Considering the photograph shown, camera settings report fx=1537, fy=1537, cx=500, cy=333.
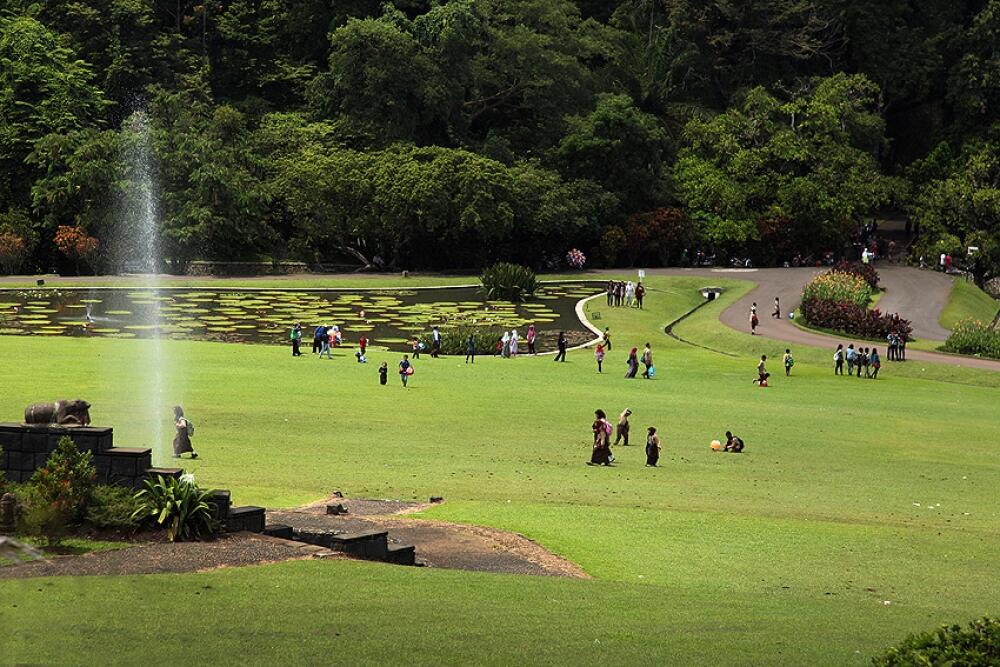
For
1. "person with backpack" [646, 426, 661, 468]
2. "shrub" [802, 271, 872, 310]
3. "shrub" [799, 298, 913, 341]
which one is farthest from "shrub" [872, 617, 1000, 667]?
"shrub" [802, 271, 872, 310]

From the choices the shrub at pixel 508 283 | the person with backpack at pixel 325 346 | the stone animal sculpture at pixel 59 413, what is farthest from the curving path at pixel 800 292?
the stone animal sculpture at pixel 59 413

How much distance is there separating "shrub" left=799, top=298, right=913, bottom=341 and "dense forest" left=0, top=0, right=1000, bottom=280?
29.3 metres

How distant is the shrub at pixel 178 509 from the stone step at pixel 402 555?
257cm

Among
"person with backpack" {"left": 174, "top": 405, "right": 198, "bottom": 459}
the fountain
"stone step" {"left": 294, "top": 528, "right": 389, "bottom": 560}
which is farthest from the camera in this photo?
the fountain

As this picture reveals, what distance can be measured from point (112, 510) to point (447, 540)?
18.2 ft

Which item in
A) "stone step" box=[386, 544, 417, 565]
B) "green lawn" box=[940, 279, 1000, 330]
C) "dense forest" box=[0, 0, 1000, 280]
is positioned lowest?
"stone step" box=[386, 544, 417, 565]

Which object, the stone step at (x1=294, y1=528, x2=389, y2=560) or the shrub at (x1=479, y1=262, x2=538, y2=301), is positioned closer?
the stone step at (x1=294, y1=528, x2=389, y2=560)

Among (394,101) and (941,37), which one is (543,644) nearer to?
(394,101)

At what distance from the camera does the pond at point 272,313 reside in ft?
223

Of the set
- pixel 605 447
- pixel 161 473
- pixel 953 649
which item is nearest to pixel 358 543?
pixel 161 473

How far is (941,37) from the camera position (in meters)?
121

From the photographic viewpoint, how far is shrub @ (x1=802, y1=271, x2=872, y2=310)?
253 feet

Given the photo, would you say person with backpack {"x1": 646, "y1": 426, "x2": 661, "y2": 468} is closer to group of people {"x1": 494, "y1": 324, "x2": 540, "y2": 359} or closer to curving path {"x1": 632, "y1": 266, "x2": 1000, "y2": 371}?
group of people {"x1": 494, "y1": 324, "x2": 540, "y2": 359}

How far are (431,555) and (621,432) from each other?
1607 centimetres
